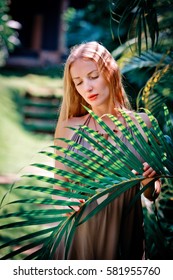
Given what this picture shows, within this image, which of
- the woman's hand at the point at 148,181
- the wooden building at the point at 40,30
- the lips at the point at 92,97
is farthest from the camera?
the wooden building at the point at 40,30

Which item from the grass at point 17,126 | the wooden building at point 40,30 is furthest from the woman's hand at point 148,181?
the wooden building at point 40,30

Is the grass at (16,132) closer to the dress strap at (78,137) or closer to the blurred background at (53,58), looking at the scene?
the blurred background at (53,58)

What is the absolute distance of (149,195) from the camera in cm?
183

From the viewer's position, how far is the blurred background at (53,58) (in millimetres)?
2754

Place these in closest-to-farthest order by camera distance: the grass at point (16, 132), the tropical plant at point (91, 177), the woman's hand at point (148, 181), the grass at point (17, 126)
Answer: the tropical plant at point (91, 177) → the woman's hand at point (148, 181) → the grass at point (16, 132) → the grass at point (17, 126)

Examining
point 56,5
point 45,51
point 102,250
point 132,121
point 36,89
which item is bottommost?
point 102,250

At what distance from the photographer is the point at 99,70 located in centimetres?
186

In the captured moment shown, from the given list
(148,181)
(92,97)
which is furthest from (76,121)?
(148,181)

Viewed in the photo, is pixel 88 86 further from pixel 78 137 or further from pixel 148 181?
pixel 148 181

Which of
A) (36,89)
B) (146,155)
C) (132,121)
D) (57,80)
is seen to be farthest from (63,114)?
(57,80)

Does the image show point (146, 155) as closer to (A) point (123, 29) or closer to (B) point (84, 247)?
(B) point (84, 247)

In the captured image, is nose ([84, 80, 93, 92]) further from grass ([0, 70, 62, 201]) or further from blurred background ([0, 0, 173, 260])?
grass ([0, 70, 62, 201])

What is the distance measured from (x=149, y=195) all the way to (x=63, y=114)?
0.48m

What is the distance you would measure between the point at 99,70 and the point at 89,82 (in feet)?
0.21
